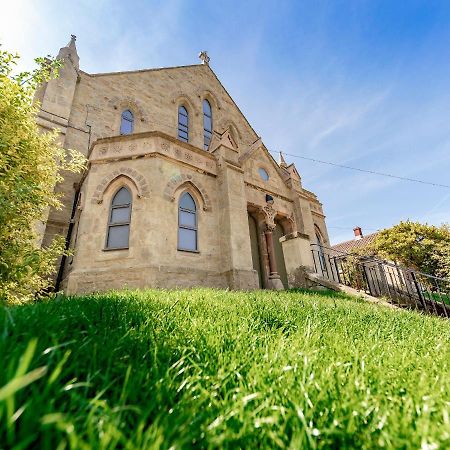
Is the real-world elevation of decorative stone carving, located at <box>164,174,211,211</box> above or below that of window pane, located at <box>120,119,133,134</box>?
below

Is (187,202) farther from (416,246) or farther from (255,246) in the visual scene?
(416,246)

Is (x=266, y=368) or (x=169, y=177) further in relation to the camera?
(x=169, y=177)

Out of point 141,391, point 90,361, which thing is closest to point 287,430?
point 141,391

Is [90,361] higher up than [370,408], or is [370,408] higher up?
[90,361]

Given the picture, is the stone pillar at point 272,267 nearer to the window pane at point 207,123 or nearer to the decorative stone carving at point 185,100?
the window pane at point 207,123

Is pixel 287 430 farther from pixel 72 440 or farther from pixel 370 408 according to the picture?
pixel 72 440

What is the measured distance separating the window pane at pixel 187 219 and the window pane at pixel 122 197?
75.4 inches

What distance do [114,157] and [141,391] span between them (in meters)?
9.47

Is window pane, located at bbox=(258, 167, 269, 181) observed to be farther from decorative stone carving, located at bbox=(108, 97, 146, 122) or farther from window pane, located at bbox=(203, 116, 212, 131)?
decorative stone carving, located at bbox=(108, 97, 146, 122)

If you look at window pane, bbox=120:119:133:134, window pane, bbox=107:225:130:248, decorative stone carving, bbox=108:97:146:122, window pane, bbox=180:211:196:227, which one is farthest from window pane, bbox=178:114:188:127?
window pane, bbox=107:225:130:248

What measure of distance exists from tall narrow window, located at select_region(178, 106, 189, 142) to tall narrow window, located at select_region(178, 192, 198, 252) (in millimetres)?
6639

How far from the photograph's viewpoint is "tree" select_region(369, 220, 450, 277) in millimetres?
21398

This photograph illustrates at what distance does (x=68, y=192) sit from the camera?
10.4 meters

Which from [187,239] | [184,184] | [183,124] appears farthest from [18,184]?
[183,124]
